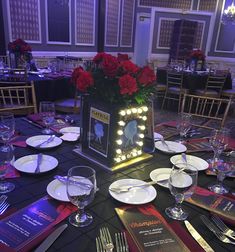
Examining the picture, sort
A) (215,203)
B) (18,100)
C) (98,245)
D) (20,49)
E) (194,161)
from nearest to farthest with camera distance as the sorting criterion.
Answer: (98,245)
(215,203)
(194,161)
(18,100)
(20,49)

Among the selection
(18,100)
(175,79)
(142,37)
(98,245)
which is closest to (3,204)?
(98,245)

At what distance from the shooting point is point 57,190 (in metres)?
0.98

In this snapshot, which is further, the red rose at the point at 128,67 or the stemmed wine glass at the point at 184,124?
the stemmed wine glass at the point at 184,124

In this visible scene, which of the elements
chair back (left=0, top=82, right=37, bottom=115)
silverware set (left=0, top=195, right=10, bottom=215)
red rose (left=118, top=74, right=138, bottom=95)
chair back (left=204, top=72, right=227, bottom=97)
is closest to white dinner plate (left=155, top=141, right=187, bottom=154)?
red rose (left=118, top=74, right=138, bottom=95)

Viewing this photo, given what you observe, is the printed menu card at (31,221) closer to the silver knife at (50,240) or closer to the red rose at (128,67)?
the silver knife at (50,240)

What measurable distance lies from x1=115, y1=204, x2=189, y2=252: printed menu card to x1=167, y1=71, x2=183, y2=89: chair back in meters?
4.20

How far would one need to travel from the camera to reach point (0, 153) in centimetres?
103

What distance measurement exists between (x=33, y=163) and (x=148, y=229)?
2.04 feet

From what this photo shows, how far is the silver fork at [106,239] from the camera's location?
0.72 metres

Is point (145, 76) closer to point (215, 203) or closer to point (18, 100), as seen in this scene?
point (215, 203)

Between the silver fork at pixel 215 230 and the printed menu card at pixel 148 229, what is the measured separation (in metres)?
0.13

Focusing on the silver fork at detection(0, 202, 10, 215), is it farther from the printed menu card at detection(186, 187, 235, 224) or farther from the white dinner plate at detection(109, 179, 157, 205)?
the printed menu card at detection(186, 187, 235, 224)

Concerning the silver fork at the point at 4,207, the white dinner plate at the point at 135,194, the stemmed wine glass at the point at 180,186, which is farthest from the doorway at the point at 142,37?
the silver fork at the point at 4,207

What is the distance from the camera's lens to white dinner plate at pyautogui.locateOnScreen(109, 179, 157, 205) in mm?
949
